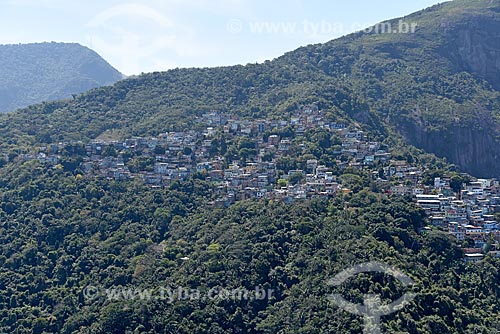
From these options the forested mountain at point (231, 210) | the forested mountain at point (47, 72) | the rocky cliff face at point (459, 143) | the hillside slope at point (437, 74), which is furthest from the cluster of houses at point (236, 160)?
the forested mountain at point (47, 72)

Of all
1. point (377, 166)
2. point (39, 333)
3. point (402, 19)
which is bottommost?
point (39, 333)

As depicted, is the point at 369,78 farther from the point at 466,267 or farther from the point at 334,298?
the point at 334,298

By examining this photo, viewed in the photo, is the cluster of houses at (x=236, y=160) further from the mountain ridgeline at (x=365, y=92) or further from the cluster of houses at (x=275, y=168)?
the mountain ridgeline at (x=365, y=92)

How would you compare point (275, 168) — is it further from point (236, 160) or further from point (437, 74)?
point (437, 74)

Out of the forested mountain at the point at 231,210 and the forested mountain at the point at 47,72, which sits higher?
the forested mountain at the point at 47,72

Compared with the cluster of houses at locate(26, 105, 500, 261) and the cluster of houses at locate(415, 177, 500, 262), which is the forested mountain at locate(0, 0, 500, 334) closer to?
the cluster of houses at locate(26, 105, 500, 261)

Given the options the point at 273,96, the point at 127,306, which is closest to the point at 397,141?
the point at 273,96

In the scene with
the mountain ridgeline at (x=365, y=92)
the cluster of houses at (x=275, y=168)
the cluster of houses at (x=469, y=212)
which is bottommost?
the cluster of houses at (x=469, y=212)

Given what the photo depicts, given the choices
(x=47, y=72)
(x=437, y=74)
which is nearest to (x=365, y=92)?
(x=437, y=74)
